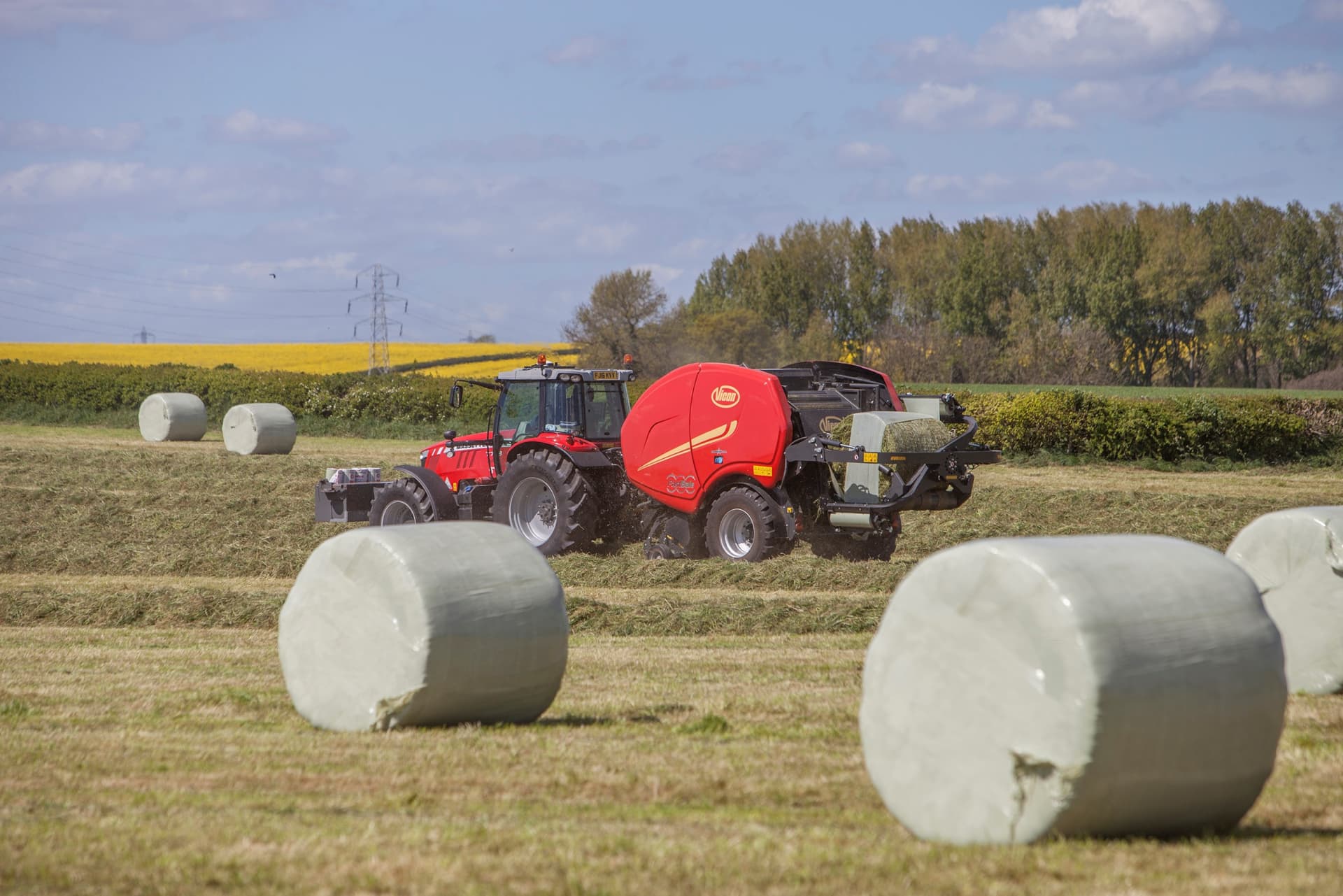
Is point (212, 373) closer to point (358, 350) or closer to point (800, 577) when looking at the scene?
point (358, 350)

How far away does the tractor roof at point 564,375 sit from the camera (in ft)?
49.4

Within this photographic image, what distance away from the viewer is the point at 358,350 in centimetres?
6216

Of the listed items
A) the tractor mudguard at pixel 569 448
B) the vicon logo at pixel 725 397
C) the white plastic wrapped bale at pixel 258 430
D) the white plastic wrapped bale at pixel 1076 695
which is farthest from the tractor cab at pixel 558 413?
the white plastic wrapped bale at pixel 258 430

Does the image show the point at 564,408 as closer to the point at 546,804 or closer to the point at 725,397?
the point at 725,397

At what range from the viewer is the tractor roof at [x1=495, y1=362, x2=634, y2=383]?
15070mm

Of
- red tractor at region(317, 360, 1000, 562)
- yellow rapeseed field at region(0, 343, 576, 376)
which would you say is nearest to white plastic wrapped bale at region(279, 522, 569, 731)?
red tractor at region(317, 360, 1000, 562)

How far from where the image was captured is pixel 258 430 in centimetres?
2742

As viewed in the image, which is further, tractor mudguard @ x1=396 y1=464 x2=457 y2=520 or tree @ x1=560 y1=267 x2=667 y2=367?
tree @ x1=560 y1=267 x2=667 y2=367

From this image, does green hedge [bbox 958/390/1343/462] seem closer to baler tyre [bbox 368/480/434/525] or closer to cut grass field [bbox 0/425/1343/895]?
cut grass field [bbox 0/425/1343/895]

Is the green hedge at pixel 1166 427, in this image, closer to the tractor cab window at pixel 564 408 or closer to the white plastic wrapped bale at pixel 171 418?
the tractor cab window at pixel 564 408

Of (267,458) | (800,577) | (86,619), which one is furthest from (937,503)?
(267,458)

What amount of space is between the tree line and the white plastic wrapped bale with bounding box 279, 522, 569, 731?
43.5 meters

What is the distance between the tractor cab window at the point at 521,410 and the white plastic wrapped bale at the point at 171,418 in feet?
57.4

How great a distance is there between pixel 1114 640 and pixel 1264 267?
5931 centimetres
